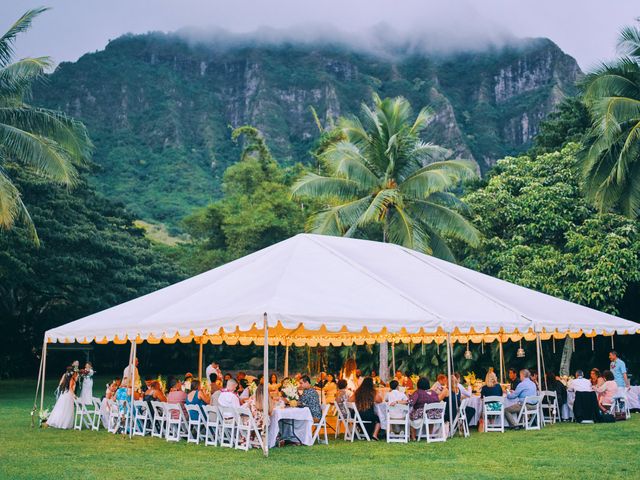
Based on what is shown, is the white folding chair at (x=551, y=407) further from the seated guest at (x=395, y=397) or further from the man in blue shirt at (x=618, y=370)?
the seated guest at (x=395, y=397)

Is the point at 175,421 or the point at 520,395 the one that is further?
the point at 520,395

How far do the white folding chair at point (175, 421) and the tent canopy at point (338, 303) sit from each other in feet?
3.94

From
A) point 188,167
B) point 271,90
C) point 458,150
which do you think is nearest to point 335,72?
point 271,90

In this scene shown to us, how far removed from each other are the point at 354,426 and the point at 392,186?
43.4ft

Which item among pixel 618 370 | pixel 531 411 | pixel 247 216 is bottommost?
pixel 531 411

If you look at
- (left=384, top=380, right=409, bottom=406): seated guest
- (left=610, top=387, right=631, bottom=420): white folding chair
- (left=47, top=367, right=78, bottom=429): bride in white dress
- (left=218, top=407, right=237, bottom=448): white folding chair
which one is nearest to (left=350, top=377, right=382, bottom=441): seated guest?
(left=384, top=380, right=409, bottom=406): seated guest

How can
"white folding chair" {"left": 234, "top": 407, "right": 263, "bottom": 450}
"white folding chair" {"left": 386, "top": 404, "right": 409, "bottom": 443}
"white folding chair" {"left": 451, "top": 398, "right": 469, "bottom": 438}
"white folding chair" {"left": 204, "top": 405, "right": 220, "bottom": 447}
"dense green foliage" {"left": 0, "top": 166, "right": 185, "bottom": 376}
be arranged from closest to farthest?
"white folding chair" {"left": 234, "top": 407, "right": 263, "bottom": 450} → "white folding chair" {"left": 204, "top": 405, "right": 220, "bottom": 447} → "white folding chair" {"left": 386, "top": 404, "right": 409, "bottom": 443} → "white folding chair" {"left": 451, "top": 398, "right": 469, "bottom": 438} → "dense green foliage" {"left": 0, "top": 166, "right": 185, "bottom": 376}

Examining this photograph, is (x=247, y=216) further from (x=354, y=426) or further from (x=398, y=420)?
(x=398, y=420)

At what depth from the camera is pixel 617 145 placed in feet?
72.4

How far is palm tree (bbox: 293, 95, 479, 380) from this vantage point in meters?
24.8

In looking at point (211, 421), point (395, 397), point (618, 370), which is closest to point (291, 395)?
point (211, 421)

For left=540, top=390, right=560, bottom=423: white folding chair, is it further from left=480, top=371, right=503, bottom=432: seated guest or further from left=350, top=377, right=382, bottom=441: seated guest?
left=350, top=377, right=382, bottom=441: seated guest

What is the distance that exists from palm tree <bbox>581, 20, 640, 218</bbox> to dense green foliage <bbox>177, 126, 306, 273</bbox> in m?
23.4

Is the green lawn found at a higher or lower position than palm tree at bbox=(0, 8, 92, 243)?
lower
